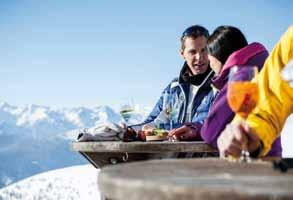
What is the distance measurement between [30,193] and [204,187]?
961 cm

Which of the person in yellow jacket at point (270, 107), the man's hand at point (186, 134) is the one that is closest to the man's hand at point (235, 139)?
the person in yellow jacket at point (270, 107)

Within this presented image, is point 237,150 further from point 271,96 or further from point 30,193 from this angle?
point 30,193

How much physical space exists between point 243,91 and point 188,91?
2.29 meters

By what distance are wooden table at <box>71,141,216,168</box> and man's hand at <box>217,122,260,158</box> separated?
1179 mm

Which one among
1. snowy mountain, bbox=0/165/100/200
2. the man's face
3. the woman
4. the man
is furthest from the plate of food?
snowy mountain, bbox=0/165/100/200

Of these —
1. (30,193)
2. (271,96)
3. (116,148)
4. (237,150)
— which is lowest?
(30,193)

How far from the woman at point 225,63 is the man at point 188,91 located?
0.88 metres

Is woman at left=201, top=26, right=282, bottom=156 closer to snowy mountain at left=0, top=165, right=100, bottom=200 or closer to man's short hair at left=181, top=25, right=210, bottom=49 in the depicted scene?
man's short hair at left=181, top=25, right=210, bottom=49

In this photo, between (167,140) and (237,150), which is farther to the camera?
(167,140)

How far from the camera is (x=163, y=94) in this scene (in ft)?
13.9

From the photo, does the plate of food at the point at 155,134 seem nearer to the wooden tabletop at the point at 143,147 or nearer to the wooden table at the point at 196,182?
the wooden tabletop at the point at 143,147

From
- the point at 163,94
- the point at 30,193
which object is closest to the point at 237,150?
the point at 163,94

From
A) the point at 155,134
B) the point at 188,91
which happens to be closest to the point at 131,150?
the point at 155,134

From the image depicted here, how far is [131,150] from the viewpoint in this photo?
3.07 metres
